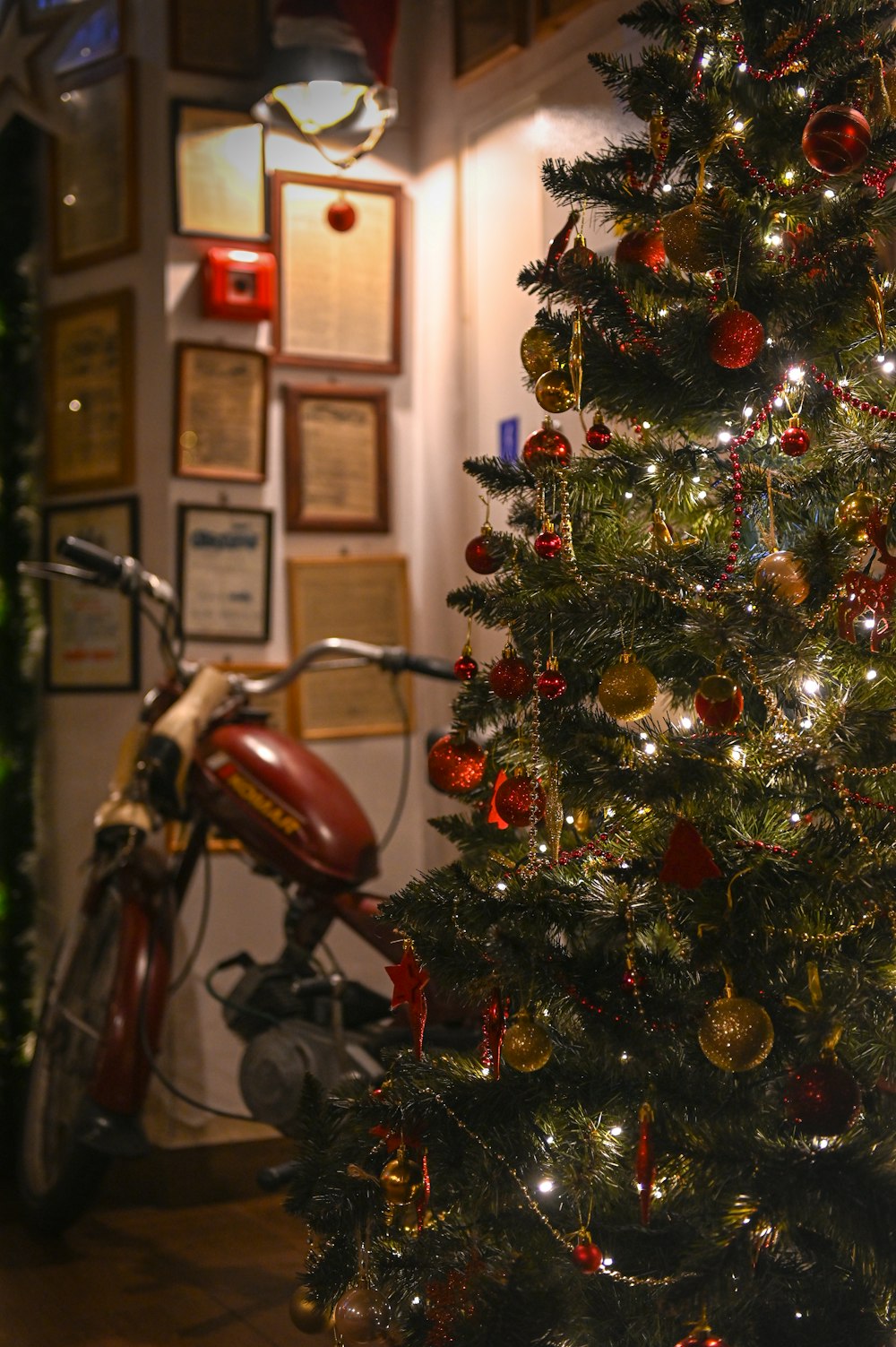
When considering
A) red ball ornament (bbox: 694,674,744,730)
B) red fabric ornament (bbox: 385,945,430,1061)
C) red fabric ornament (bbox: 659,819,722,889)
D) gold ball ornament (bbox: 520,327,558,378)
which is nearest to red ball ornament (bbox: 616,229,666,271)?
gold ball ornament (bbox: 520,327,558,378)

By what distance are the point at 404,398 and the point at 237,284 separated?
1.62 ft

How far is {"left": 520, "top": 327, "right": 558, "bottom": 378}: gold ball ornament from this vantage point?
144 cm

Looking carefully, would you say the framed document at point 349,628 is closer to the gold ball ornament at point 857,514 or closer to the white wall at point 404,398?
the white wall at point 404,398

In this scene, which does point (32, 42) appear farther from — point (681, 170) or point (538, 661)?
point (538, 661)

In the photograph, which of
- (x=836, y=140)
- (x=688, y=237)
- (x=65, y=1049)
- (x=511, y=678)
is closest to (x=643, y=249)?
(x=688, y=237)

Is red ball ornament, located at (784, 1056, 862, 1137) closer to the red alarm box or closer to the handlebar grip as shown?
the handlebar grip

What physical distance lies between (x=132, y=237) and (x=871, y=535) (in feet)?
7.53

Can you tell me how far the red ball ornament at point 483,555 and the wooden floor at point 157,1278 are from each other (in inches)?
44.4

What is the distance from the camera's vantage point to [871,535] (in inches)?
48.0

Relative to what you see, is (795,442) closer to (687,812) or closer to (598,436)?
(598,436)

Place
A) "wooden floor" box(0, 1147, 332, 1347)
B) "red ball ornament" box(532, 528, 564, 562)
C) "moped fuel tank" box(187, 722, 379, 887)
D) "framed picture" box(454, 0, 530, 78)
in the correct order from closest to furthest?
"red ball ornament" box(532, 528, 564, 562)
"wooden floor" box(0, 1147, 332, 1347)
"moped fuel tank" box(187, 722, 379, 887)
"framed picture" box(454, 0, 530, 78)

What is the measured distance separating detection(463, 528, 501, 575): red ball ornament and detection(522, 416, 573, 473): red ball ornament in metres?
0.10

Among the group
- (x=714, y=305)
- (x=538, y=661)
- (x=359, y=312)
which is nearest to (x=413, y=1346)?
(x=538, y=661)

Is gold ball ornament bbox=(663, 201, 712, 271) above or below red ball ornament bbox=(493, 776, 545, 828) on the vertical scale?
above
